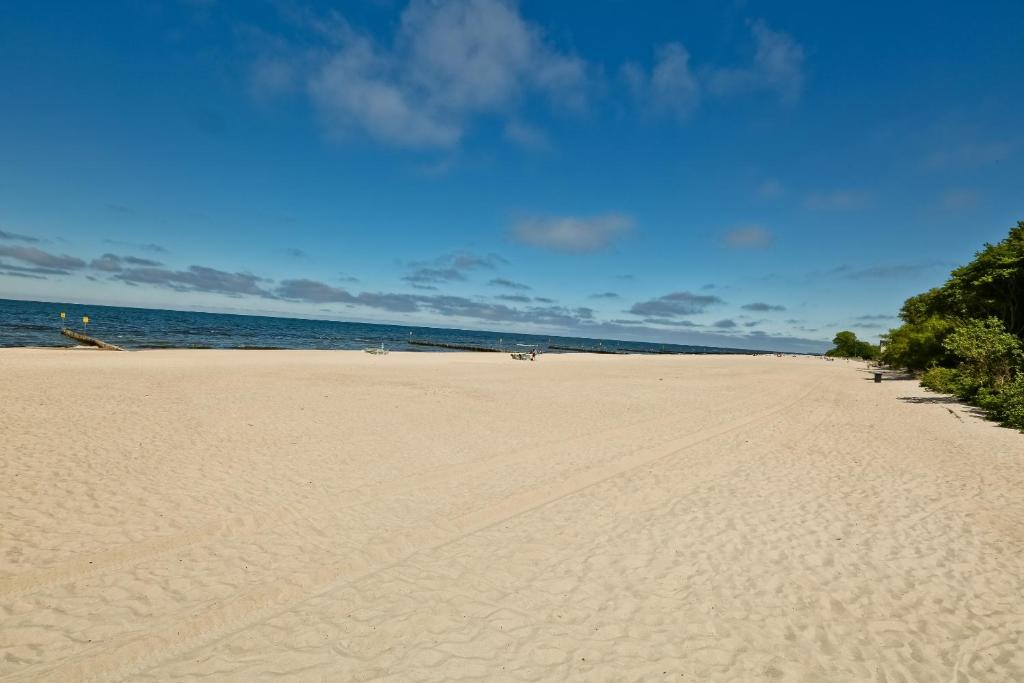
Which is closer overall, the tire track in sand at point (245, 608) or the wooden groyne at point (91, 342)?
the tire track in sand at point (245, 608)

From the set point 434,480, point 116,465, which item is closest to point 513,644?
point 434,480

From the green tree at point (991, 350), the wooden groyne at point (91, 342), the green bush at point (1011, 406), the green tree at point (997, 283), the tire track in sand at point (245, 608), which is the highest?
the green tree at point (997, 283)

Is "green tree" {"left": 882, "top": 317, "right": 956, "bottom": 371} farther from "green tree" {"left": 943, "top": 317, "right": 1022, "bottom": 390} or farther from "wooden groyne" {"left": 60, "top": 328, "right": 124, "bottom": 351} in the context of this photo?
"wooden groyne" {"left": 60, "top": 328, "right": 124, "bottom": 351}

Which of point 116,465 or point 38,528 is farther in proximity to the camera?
point 116,465

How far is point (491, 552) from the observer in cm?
700

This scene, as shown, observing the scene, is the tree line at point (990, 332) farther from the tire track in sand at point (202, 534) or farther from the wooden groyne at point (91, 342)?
the wooden groyne at point (91, 342)

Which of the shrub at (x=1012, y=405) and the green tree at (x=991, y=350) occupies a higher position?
the green tree at (x=991, y=350)

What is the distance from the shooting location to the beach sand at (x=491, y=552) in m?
4.82

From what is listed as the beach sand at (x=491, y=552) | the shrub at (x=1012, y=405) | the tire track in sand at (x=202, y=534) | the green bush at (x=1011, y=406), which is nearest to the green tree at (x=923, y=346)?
the green bush at (x=1011, y=406)

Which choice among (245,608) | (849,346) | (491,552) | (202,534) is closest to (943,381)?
(491,552)

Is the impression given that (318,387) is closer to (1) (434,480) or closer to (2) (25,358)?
(1) (434,480)

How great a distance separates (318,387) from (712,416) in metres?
18.2

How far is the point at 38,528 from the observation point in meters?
7.04

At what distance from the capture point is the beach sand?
482 cm
